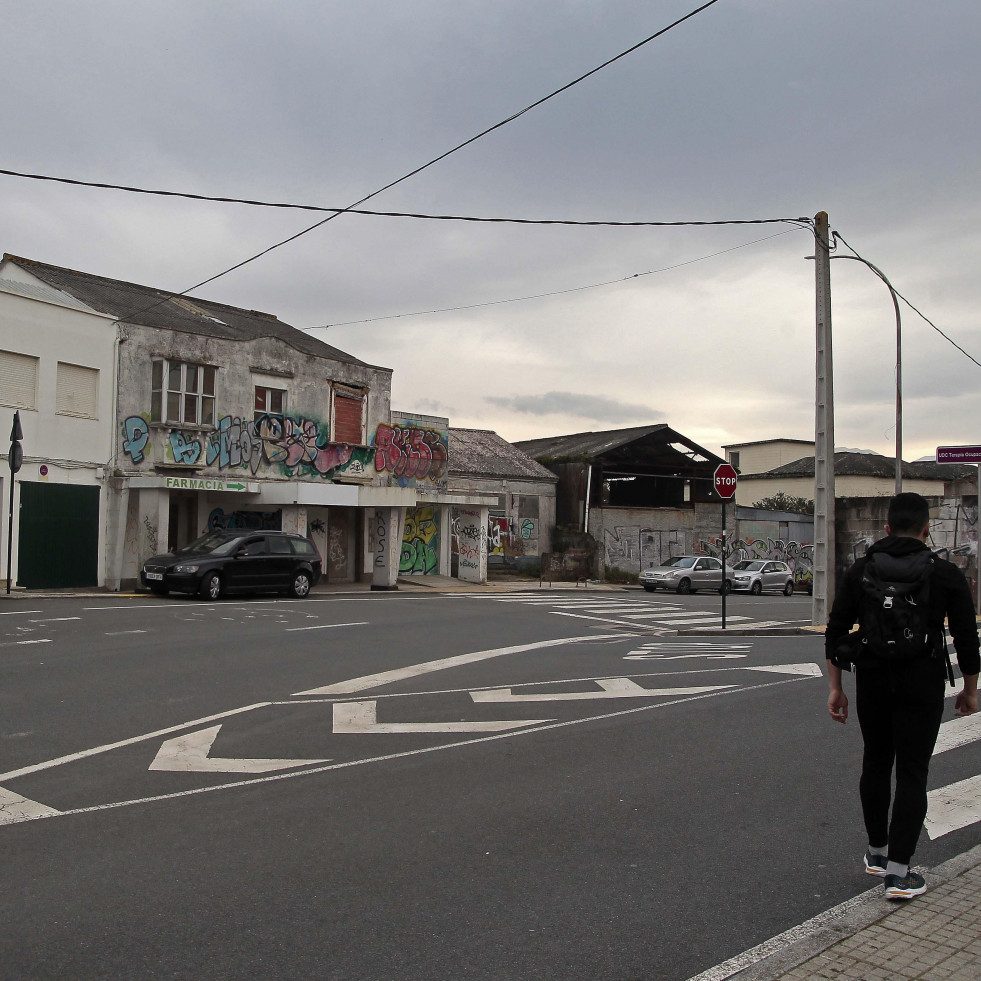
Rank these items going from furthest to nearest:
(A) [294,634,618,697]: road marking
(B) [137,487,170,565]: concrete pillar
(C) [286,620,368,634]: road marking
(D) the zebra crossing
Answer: (B) [137,487,170,565]: concrete pillar < (D) the zebra crossing < (C) [286,620,368,634]: road marking < (A) [294,634,618,697]: road marking

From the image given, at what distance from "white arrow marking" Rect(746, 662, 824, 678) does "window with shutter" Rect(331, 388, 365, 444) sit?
61.1 ft

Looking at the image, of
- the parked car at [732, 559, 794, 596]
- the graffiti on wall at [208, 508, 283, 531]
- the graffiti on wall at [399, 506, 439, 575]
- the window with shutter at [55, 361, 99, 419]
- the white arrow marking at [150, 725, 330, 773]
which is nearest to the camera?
the white arrow marking at [150, 725, 330, 773]

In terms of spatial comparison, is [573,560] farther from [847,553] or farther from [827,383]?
[827,383]

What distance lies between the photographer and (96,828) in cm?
550

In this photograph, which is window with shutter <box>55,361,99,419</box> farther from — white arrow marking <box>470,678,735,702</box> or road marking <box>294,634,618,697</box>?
white arrow marking <box>470,678,735,702</box>

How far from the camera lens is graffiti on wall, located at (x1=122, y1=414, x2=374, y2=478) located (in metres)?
24.4

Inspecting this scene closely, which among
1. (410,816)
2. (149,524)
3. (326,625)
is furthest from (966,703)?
(149,524)

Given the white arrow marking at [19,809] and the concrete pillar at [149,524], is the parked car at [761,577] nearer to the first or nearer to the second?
the concrete pillar at [149,524]

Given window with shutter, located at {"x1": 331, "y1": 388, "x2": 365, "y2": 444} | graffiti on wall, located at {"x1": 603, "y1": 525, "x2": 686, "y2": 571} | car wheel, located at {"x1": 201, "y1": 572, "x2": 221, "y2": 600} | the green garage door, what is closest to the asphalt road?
car wheel, located at {"x1": 201, "y1": 572, "x2": 221, "y2": 600}

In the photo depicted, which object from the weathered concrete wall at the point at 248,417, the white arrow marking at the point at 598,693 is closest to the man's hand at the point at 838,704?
the white arrow marking at the point at 598,693

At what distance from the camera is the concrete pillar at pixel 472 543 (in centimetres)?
3300

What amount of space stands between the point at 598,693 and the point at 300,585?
13.6 m

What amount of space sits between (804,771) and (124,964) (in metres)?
4.83

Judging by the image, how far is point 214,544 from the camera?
70.4 ft
